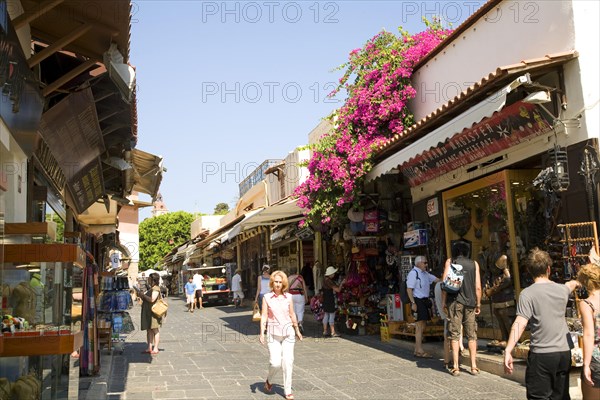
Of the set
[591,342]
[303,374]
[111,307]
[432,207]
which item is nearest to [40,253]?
[591,342]

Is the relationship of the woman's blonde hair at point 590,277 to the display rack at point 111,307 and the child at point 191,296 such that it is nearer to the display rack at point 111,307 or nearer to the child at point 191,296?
the display rack at point 111,307

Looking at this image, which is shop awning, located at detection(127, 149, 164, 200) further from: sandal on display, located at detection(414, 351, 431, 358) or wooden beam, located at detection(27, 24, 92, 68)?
sandal on display, located at detection(414, 351, 431, 358)

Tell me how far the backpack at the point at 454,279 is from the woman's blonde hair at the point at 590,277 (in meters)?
3.50

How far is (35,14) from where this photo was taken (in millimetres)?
5406

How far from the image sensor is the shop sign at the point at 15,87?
4.82 metres

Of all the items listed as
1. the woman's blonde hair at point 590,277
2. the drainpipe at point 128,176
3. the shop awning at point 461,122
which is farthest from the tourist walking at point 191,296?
the woman's blonde hair at point 590,277

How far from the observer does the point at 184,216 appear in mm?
69500

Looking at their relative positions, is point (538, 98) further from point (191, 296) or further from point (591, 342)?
point (191, 296)

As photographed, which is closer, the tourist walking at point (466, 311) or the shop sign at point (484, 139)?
the shop sign at point (484, 139)

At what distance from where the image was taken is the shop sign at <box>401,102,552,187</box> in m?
8.67

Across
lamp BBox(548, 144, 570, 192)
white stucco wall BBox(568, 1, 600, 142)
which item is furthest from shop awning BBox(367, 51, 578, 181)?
lamp BBox(548, 144, 570, 192)

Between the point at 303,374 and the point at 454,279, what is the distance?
277 cm

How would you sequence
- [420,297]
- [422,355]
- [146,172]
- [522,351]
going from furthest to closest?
[146,172]
[420,297]
[422,355]
[522,351]

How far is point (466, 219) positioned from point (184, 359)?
233 inches
